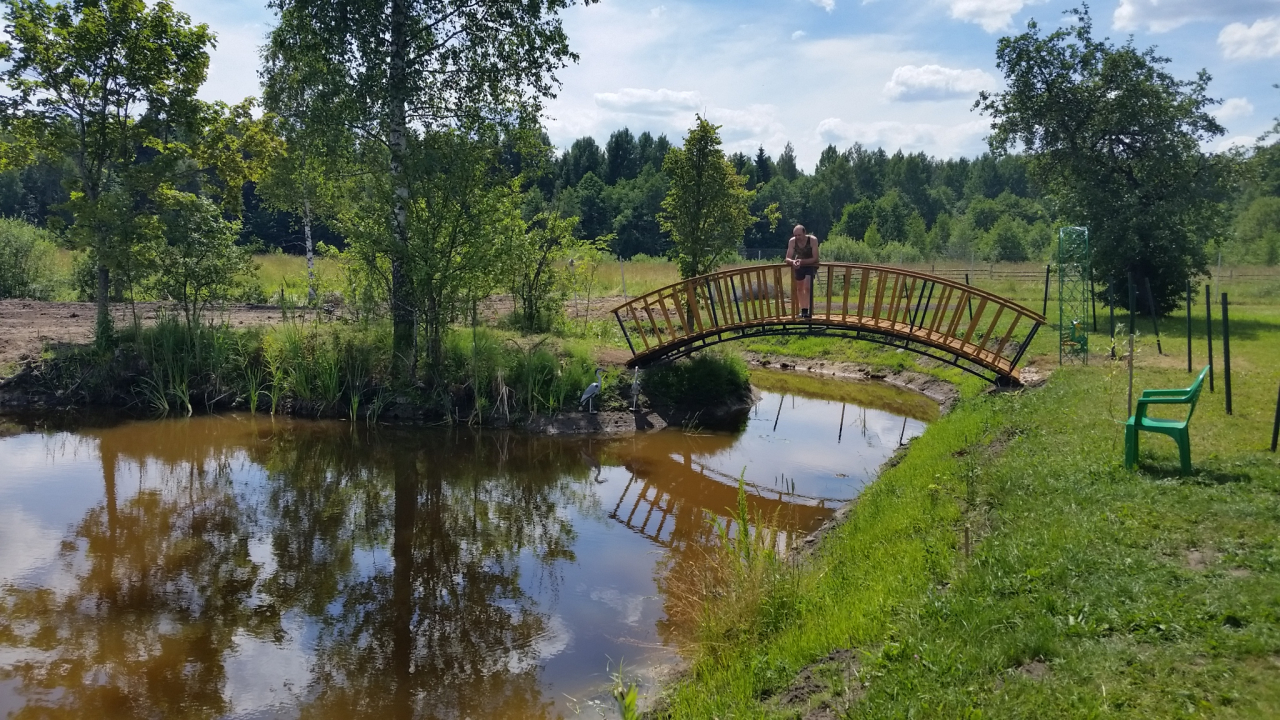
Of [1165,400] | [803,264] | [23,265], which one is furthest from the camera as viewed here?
[23,265]

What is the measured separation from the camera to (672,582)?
8.16m

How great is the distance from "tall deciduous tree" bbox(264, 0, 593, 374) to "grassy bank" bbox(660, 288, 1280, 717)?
388 inches

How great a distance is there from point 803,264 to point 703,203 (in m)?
6.33

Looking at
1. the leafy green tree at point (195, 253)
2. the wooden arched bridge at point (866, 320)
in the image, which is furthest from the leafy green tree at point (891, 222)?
the leafy green tree at point (195, 253)

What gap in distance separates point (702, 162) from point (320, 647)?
1547cm

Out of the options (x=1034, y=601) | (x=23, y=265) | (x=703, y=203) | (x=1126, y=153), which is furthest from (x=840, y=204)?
(x=1034, y=601)

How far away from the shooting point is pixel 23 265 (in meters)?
25.6

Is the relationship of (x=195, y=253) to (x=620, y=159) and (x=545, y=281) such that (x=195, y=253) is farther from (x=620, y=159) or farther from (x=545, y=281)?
(x=620, y=159)

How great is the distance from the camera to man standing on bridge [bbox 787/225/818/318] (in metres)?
14.4

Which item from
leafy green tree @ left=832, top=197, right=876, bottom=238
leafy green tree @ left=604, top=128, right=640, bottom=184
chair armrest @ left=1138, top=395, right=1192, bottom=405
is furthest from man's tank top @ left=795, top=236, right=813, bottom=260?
leafy green tree @ left=604, top=128, right=640, bottom=184

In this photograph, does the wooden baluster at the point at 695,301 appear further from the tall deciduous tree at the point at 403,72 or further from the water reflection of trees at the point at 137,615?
the water reflection of trees at the point at 137,615

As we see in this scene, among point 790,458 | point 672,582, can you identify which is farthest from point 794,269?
point 672,582

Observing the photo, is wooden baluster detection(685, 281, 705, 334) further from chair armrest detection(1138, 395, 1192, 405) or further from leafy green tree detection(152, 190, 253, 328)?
leafy green tree detection(152, 190, 253, 328)

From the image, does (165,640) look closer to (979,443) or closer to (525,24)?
(979,443)
